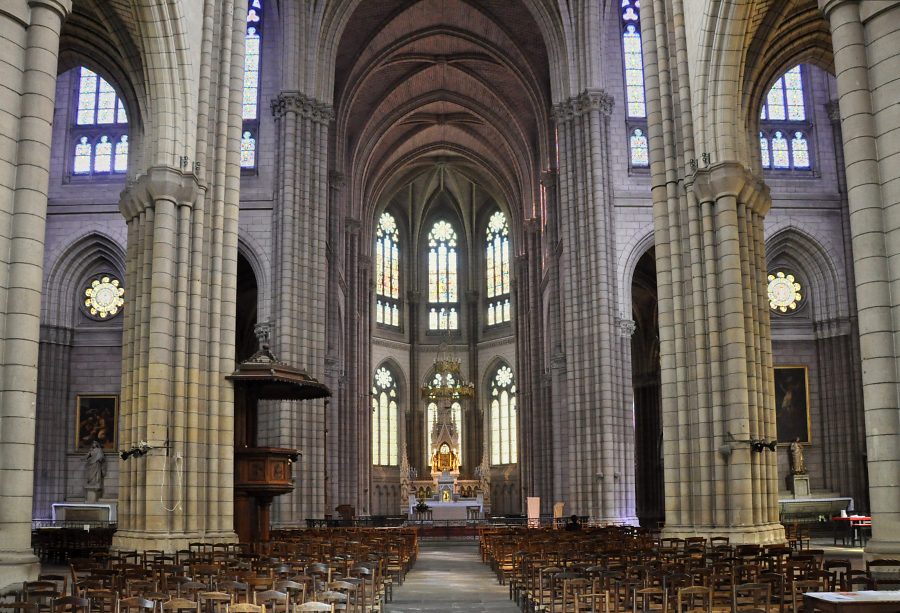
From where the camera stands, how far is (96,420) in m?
35.0

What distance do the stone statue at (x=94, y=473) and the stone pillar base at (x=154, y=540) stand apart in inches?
620

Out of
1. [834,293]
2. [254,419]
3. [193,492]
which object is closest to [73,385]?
[254,419]

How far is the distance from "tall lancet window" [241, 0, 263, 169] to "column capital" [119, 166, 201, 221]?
606 inches

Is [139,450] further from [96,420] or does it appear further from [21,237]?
[96,420]

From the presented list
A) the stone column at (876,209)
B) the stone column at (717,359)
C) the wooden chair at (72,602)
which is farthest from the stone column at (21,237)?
the stone column at (717,359)

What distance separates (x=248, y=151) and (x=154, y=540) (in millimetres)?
20240

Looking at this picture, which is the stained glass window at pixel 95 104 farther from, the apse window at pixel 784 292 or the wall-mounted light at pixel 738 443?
the wall-mounted light at pixel 738 443

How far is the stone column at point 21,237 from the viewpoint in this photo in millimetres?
12000

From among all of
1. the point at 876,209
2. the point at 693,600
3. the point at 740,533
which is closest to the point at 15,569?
the point at 693,600

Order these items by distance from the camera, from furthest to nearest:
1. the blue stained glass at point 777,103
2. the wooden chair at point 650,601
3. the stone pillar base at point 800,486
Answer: the blue stained glass at point 777,103 → the stone pillar base at point 800,486 → the wooden chair at point 650,601

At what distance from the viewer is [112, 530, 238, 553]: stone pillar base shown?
18.2 m

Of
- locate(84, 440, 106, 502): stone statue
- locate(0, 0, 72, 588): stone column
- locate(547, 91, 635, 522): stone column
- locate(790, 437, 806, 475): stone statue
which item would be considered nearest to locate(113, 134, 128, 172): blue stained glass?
locate(84, 440, 106, 502): stone statue

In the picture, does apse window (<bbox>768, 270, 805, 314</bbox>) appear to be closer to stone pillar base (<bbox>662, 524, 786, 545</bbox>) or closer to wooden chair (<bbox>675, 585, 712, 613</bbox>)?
stone pillar base (<bbox>662, 524, 786, 545</bbox>)

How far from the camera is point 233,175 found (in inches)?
838
